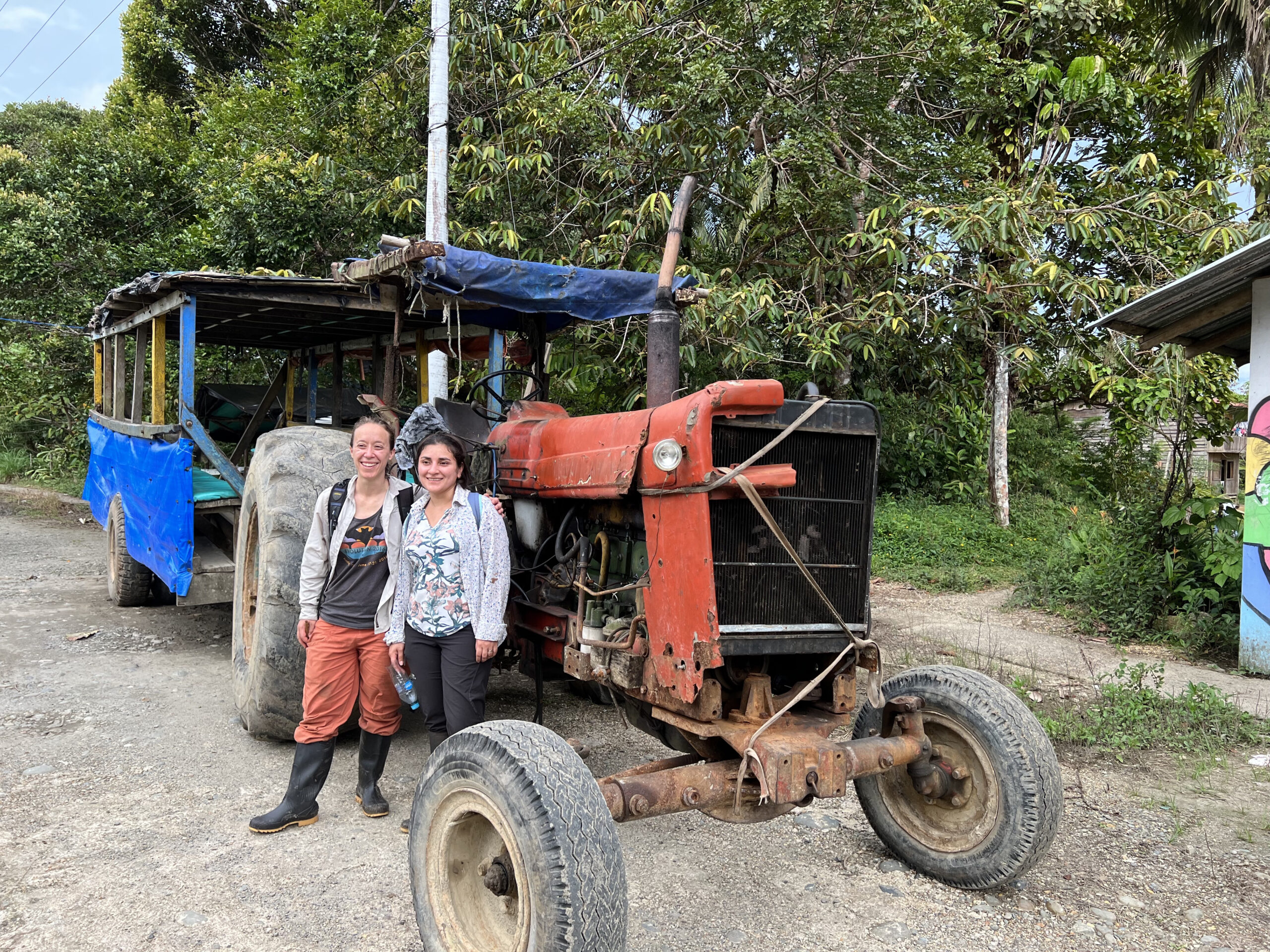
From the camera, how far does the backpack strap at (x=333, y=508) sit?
3752 mm

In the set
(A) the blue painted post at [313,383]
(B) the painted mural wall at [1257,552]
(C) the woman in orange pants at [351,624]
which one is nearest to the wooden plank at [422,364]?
(A) the blue painted post at [313,383]

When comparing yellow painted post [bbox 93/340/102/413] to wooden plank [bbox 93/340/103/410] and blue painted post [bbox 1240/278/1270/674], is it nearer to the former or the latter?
wooden plank [bbox 93/340/103/410]

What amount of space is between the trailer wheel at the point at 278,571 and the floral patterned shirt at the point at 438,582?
96 cm

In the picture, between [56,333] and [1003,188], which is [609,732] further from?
[56,333]

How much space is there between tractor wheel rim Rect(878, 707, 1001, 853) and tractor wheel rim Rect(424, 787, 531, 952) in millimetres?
1543

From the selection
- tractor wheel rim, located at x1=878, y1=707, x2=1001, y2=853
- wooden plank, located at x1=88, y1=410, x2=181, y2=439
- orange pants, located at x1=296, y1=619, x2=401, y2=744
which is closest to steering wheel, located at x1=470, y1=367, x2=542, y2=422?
orange pants, located at x1=296, y1=619, x2=401, y2=744

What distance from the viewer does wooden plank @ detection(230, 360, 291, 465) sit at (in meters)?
7.25

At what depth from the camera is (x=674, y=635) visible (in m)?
2.95

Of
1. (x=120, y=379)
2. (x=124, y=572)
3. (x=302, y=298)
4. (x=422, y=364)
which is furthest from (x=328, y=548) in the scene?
(x=120, y=379)

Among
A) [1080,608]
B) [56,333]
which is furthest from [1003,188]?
[56,333]

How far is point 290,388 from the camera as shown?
7.80 meters

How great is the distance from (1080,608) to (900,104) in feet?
21.5

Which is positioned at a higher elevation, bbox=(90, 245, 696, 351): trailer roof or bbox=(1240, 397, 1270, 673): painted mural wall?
bbox=(90, 245, 696, 351): trailer roof

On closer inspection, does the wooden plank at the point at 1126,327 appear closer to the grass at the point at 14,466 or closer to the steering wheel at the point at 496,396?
the steering wheel at the point at 496,396
